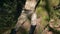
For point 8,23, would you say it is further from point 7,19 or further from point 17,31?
point 17,31

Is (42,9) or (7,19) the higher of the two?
(42,9)

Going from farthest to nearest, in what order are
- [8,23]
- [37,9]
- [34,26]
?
[8,23], [37,9], [34,26]

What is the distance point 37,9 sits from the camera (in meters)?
5.23

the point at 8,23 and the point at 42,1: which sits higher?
the point at 42,1

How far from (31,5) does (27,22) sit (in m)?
0.52

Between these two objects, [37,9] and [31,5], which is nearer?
[31,5]

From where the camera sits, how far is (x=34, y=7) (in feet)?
16.0

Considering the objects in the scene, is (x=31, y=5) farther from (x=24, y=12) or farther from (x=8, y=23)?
(x=8, y=23)

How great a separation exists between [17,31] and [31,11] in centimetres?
71

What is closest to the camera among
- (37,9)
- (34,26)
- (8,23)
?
(34,26)

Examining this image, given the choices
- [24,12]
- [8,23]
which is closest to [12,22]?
[8,23]

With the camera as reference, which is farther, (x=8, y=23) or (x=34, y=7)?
(x=8, y=23)

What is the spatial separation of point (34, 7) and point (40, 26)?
0.61 m

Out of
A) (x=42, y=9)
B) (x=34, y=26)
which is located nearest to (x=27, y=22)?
(x=34, y=26)
